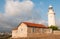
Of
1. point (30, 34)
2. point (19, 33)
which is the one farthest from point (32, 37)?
point (19, 33)

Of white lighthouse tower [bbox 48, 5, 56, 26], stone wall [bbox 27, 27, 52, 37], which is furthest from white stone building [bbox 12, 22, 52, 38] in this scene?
white lighthouse tower [bbox 48, 5, 56, 26]

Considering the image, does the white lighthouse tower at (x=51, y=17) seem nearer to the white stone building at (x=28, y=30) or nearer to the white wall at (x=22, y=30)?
the white stone building at (x=28, y=30)

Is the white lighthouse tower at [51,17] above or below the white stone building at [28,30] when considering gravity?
above

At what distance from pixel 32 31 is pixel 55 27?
8956mm

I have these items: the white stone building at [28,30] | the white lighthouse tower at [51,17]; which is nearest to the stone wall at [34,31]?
the white stone building at [28,30]

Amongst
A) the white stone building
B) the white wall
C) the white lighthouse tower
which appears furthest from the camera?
Answer: the white lighthouse tower

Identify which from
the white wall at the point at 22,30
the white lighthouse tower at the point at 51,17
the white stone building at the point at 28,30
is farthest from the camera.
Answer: the white lighthouse tower at the point at 51,17

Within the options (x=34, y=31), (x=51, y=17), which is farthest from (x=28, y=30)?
(x=51, y=17)

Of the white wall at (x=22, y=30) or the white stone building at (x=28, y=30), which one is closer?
the white stone building at (x=28, y=30)

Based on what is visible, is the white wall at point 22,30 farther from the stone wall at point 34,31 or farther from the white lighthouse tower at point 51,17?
the white lighthouse tower at point 51,17

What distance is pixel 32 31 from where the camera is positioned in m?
38.5

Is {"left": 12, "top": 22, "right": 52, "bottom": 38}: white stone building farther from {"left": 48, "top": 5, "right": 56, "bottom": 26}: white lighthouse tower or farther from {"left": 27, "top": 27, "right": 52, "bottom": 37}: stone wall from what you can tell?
{"left": 48, "top": 5, "right": 56, "bottom": 26}: white lighthouse tower

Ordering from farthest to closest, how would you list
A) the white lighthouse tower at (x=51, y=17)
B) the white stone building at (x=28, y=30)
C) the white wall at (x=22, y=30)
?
the white lighthouse tower at (x=51, y=17), the white wall at (x=22, y=30), the white stone building at (x=28, y=30)

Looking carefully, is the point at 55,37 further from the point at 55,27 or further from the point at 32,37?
the point at 55,27
